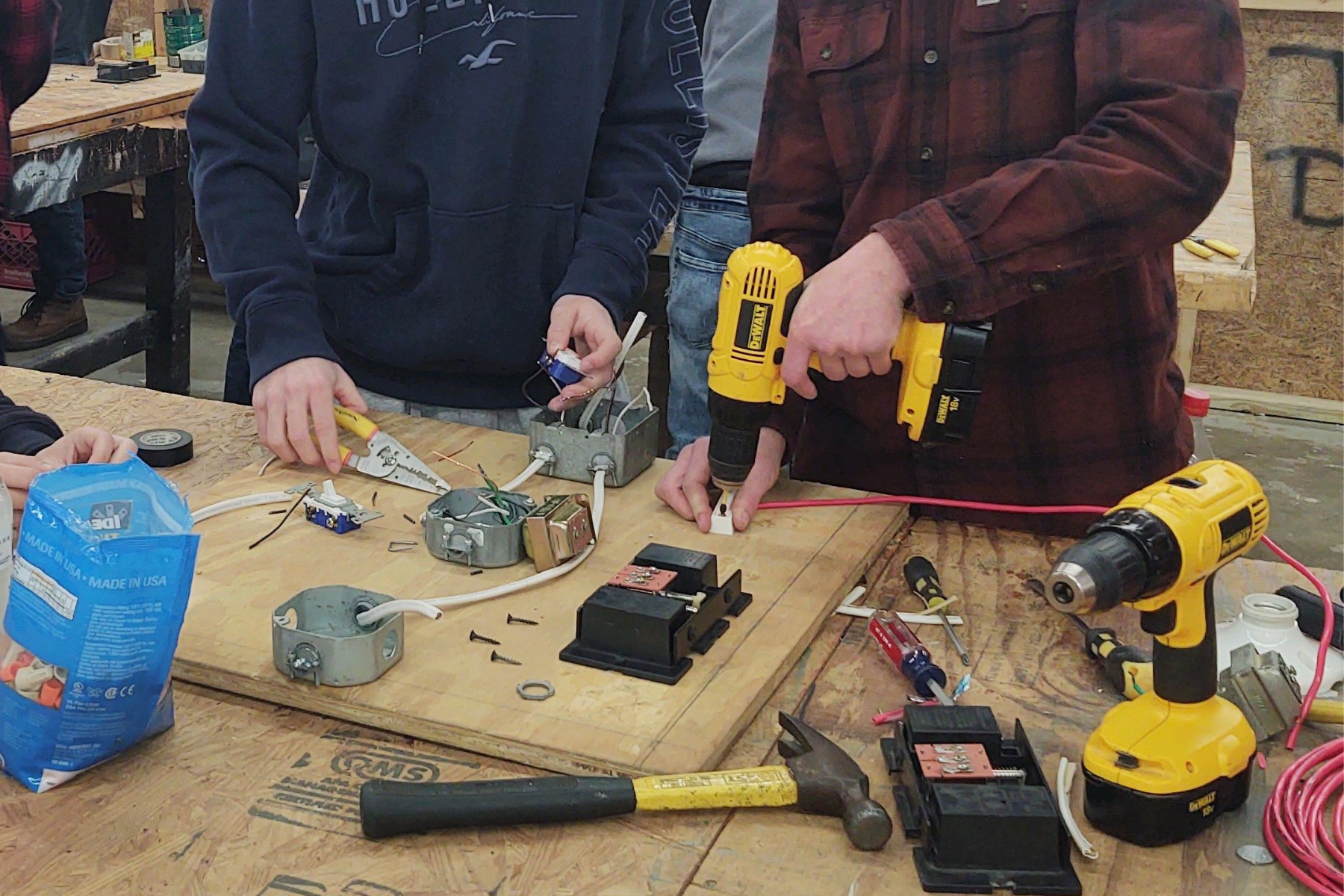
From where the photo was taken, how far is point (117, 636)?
A: 95cm

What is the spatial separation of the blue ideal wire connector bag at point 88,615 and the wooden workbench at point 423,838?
0.15 ft

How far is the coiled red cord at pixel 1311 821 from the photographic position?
0.94m

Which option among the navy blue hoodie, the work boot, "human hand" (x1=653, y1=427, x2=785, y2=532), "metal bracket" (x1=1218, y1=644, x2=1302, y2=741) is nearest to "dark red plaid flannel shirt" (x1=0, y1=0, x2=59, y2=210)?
the navy blue hoodie

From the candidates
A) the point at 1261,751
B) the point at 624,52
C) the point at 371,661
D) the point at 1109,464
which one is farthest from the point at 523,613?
the point at 624,52

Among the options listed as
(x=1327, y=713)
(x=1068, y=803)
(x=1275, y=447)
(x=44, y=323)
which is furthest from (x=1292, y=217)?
(x=44, y=323)

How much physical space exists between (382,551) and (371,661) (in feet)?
0.89

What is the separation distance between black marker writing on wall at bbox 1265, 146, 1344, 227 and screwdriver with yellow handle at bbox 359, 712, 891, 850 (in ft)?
14.1

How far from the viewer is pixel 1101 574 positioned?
3.02ft

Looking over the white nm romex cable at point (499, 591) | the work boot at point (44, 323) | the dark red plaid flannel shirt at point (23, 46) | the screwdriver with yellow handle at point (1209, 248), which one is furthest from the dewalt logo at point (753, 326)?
the work boot at point (44, 323)

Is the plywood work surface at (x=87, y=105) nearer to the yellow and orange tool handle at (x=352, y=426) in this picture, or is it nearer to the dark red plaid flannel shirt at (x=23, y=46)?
the dark red plaid flannel shirt at (x=23, y=46)

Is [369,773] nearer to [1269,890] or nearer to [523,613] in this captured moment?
[523,613]

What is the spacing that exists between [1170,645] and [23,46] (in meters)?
1.83

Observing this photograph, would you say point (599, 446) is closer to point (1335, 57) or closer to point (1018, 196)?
point (1018, 196)

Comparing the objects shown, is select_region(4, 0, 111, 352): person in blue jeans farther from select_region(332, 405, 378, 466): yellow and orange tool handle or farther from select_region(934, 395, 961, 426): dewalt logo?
select_region(934, 395, 961, 426): dewalt logo
